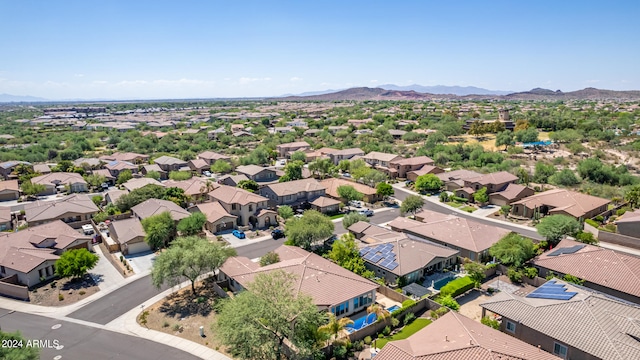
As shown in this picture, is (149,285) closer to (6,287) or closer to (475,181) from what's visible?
(6,287)

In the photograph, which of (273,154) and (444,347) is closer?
(444,347)

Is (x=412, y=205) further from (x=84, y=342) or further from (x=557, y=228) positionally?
(x=84, y=342)

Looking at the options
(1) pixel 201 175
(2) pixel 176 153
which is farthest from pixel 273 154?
(2) pixel 176 153

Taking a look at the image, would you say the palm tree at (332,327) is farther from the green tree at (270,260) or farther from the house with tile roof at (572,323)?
the green tree at (270,260)

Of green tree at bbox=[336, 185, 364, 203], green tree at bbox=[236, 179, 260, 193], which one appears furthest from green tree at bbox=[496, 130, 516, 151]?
green tree at bbox=[236, 179, 260, 193]

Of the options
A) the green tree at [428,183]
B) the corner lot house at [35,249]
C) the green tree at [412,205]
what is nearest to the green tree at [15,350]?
the corner lot house at [35,249]

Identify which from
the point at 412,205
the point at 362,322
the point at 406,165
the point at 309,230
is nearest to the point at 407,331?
the point at 362,322
